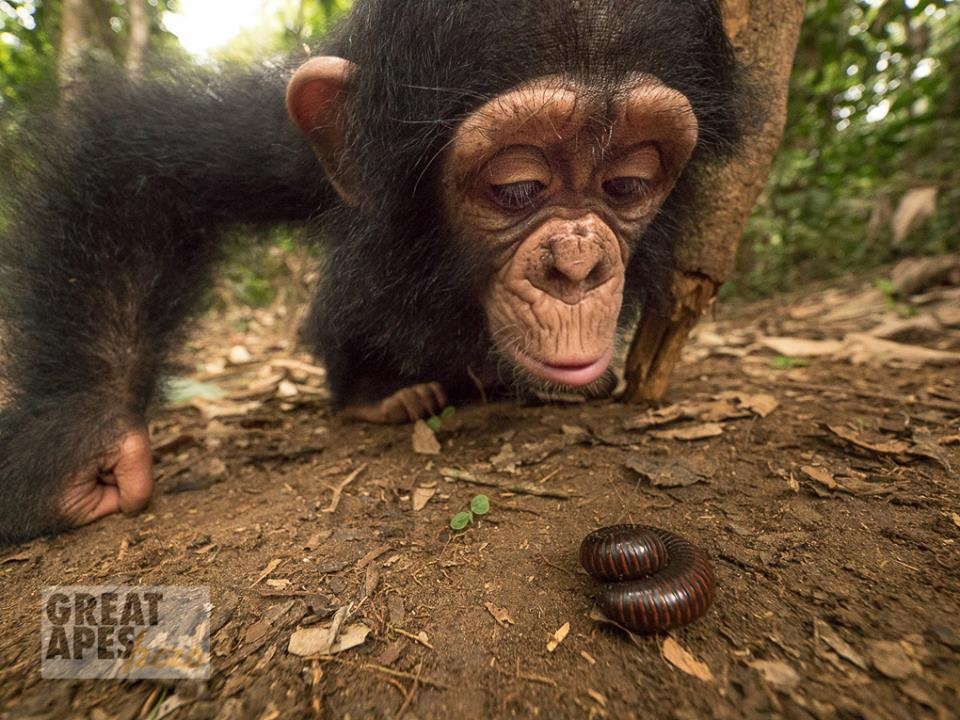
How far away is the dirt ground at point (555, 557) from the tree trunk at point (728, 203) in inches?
10.3

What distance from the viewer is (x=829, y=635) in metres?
1.37

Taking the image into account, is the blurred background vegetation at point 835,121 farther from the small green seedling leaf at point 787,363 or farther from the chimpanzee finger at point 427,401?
the small green seedling leaf at point 787,363

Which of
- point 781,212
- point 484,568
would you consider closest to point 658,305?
point 484,568

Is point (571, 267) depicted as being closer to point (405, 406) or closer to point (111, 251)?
point (405, 406)

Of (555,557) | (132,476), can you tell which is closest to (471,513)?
(555,557)

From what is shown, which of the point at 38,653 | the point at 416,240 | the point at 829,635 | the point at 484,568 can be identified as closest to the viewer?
the point at 829,635

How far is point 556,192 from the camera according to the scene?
82.1 inches

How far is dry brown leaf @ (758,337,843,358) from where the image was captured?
12.2 feet

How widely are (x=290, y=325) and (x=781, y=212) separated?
20.0 feet

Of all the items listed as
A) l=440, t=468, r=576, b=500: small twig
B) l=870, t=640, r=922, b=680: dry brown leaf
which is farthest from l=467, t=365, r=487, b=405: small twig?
l=870, t=640, r=922, b=680: dry brown leaf

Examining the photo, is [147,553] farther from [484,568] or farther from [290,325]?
[290,325]

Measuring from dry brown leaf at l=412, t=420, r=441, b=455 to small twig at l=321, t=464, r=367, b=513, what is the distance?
29cm

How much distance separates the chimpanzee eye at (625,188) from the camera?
2.17 m

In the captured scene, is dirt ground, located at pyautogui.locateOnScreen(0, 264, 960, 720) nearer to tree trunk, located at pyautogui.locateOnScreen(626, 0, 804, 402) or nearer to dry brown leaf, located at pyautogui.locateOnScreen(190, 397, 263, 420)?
tree trunk, located at pyautogui.locateOnScreen(626, 0, 804, 402)
